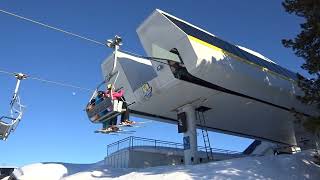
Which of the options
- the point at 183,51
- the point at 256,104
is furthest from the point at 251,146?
the point at 183,51

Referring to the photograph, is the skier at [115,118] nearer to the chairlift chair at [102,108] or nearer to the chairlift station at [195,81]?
the chairlift chair at [102,108]

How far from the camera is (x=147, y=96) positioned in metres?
31.8

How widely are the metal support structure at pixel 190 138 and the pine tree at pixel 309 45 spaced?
471 inches

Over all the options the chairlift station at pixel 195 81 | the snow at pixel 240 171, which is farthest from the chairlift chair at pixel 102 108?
the snow at pixel 240 171

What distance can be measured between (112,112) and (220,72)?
1037cm

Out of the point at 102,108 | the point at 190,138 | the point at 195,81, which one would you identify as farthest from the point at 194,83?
the point at 102,108

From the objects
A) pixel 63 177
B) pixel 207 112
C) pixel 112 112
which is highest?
pixel 207 112

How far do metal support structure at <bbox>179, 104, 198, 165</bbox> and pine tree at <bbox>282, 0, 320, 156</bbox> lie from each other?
39.3 ft

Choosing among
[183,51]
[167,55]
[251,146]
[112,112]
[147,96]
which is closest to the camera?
[112,112]

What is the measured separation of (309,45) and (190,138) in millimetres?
13697

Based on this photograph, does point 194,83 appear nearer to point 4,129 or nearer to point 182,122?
point 182,122

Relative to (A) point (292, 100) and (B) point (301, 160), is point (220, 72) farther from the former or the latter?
(A) point (292, 100)

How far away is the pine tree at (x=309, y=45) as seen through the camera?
20.4 metres

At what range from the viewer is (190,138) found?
32062 millimetres
